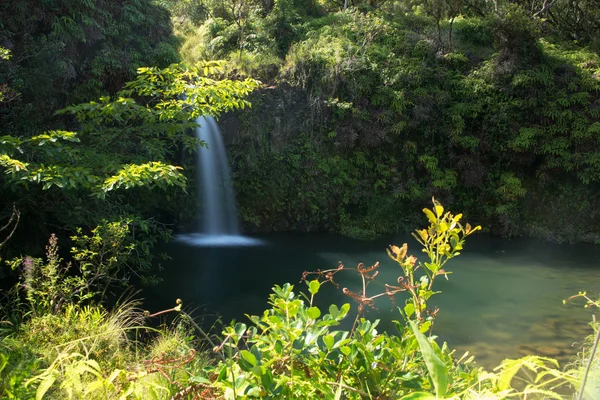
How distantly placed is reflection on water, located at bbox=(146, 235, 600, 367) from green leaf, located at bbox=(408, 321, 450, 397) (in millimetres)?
4985

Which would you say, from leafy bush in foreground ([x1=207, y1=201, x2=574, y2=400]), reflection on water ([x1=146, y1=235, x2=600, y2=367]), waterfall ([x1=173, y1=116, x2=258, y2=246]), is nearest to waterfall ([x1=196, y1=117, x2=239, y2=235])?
waterfall ([x1=173, y1=116, x2=258, y2=246])

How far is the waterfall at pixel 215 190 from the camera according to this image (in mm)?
11477

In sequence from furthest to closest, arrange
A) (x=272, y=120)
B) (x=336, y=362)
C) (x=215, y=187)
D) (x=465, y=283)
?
(x=272, y=120) < (x=215, y=187) < (x=465, y=283) < (x=336, y=362)

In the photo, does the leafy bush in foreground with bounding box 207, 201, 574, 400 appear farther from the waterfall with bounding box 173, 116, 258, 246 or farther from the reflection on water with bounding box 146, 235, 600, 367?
the waterfall with bounding box 173, 116, 258, 246

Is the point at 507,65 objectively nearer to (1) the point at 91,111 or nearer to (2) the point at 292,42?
(2) the point at 292,42

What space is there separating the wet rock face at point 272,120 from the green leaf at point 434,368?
1121 cm

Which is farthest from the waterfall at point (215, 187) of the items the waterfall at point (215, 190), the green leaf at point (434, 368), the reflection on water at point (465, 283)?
the green leaf at point (434, 368)

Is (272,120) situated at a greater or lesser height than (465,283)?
greater

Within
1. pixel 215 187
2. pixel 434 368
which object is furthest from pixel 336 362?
pixel 215 187

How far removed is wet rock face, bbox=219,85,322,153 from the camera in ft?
38.4

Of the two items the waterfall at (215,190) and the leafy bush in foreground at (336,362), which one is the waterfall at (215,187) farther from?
the leafy bush in foreground at (336,362)

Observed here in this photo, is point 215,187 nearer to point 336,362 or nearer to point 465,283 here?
point 465,283

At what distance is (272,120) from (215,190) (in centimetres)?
248

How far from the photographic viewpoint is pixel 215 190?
461 inches
